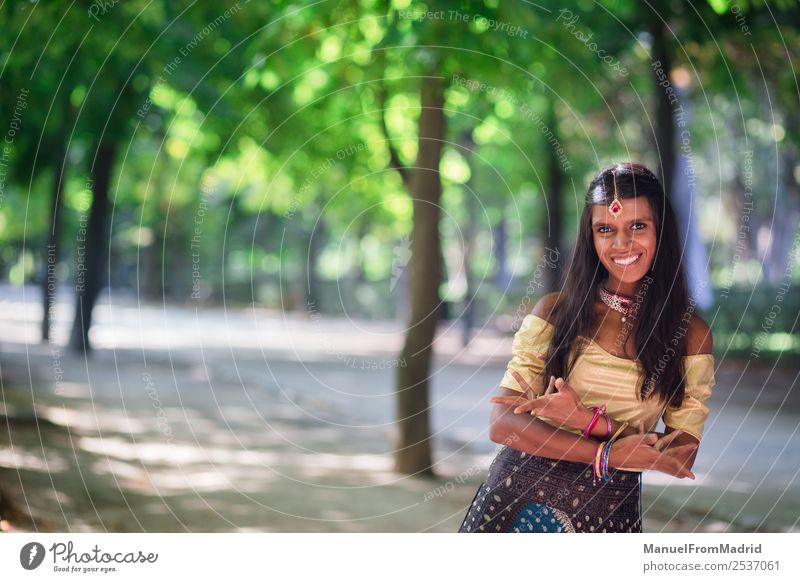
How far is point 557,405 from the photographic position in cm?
298

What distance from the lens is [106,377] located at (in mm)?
16641

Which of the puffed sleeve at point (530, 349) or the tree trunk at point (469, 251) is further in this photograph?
the tree trunk at point (469, 251)

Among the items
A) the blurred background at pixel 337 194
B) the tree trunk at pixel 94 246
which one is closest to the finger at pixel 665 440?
the blurred background at pixel 337 194

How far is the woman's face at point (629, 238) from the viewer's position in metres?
3.10

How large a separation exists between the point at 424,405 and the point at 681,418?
6373mm

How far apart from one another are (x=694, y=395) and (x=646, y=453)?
0.25m

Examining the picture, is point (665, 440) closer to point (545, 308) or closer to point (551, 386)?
point (551, 386)

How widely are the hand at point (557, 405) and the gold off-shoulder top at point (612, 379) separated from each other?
6 cm


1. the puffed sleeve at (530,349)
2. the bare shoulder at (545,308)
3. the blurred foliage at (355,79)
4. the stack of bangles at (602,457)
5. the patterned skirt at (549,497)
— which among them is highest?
the blurred foliage at (355,79)

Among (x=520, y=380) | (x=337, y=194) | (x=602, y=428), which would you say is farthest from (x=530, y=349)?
(x=337, y=194)

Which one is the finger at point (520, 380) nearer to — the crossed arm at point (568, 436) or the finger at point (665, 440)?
the crossed arm at point (568, 436)

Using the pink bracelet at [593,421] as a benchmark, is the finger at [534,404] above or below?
above

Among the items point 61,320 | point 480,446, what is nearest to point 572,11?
point 480,446

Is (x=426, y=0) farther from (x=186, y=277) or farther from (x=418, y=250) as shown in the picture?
(x=186, y=277)
